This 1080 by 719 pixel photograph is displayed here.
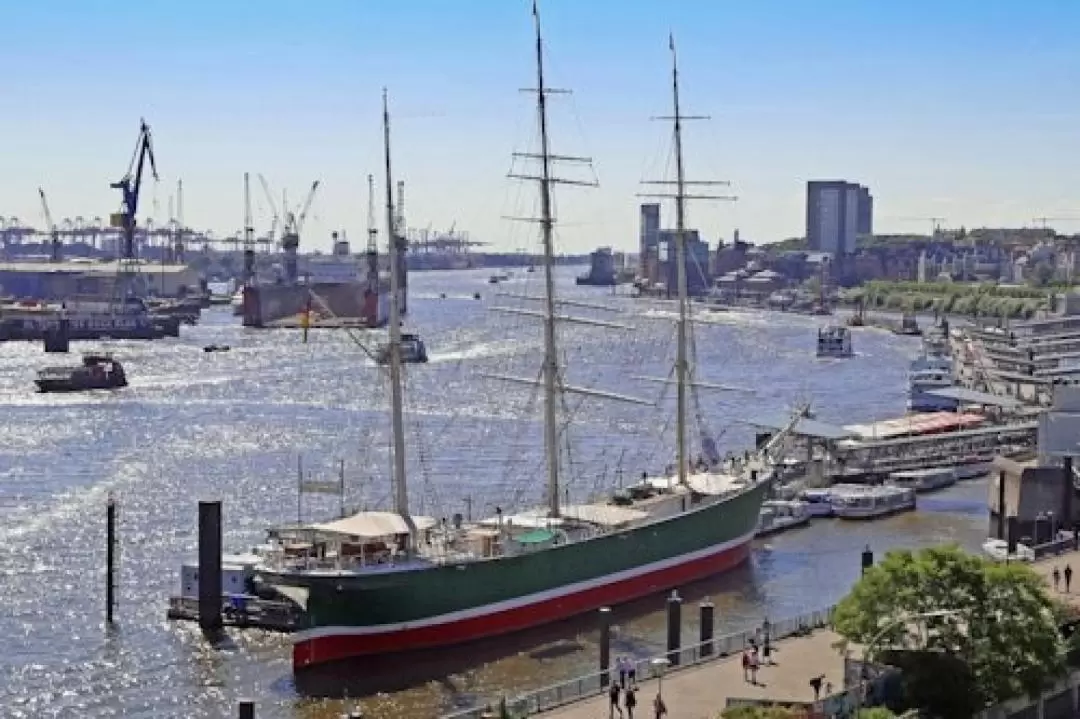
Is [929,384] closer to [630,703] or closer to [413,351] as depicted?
[413,351]

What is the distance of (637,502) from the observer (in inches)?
2000

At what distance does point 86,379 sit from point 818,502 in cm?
5461

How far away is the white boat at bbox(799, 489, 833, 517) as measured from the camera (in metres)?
60.4

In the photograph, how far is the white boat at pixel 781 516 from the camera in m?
58.0

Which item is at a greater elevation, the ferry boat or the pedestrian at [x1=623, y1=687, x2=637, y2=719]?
the pedestrian at [x1=623, y1=687, x2=637, y2=719]

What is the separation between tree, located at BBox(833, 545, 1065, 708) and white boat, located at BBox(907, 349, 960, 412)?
60.9 meters

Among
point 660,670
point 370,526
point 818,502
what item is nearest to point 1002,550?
point 818,502

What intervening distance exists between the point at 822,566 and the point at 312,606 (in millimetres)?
18160

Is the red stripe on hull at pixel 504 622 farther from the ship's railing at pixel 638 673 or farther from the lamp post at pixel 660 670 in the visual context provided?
the lamp post at pixel 660 670

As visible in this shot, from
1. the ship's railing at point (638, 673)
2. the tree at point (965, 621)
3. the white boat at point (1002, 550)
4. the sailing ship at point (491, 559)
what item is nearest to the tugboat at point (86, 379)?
the sailing ship at point (491, 559)

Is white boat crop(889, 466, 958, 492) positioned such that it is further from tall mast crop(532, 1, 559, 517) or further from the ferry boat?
the ferry boat

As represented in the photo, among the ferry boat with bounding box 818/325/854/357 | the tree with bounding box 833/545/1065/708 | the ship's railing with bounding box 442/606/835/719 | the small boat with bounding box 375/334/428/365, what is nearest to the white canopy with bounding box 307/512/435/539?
the ship's railing with bounding box 442/606/835/719

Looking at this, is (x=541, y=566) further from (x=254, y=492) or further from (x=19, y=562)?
(x=254, y=492)

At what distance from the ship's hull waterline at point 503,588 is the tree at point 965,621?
40.9ft
